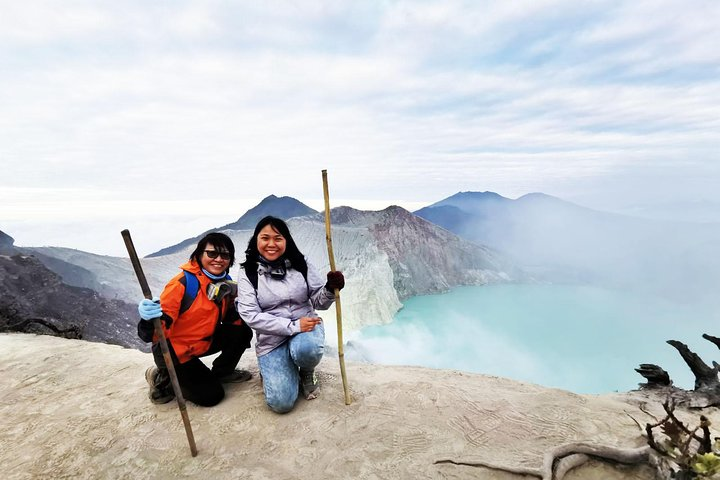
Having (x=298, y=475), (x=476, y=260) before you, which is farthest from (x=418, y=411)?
(x=476, y=260)

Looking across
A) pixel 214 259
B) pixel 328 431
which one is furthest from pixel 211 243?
pixel 328 431

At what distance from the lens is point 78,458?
3.39m

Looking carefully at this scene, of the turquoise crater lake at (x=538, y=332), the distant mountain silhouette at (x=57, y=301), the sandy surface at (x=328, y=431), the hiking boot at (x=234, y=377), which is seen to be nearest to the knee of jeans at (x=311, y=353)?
the sandy surface at (x=328, y=431)

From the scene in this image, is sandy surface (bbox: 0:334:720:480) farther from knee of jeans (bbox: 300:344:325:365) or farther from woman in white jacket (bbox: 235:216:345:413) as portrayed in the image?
knee of jeans (bbox: 300:344:325:365)

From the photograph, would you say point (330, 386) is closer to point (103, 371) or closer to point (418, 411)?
point (418, 411)

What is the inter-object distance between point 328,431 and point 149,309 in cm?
193

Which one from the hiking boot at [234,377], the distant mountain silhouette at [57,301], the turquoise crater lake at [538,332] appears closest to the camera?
the hiking boot at [234,377]

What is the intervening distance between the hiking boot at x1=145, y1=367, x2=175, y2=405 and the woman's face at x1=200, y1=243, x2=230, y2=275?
128 centimetres

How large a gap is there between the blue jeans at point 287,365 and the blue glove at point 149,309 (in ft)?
3.67

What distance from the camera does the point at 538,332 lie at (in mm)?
39656

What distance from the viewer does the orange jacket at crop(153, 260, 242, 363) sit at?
3574 millimetres

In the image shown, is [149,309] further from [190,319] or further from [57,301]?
[57,301]

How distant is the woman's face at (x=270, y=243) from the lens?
3.76 meters

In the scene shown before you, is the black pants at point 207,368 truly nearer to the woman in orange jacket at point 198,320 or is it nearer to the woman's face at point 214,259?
the woman in orange jacket at point 198,320
